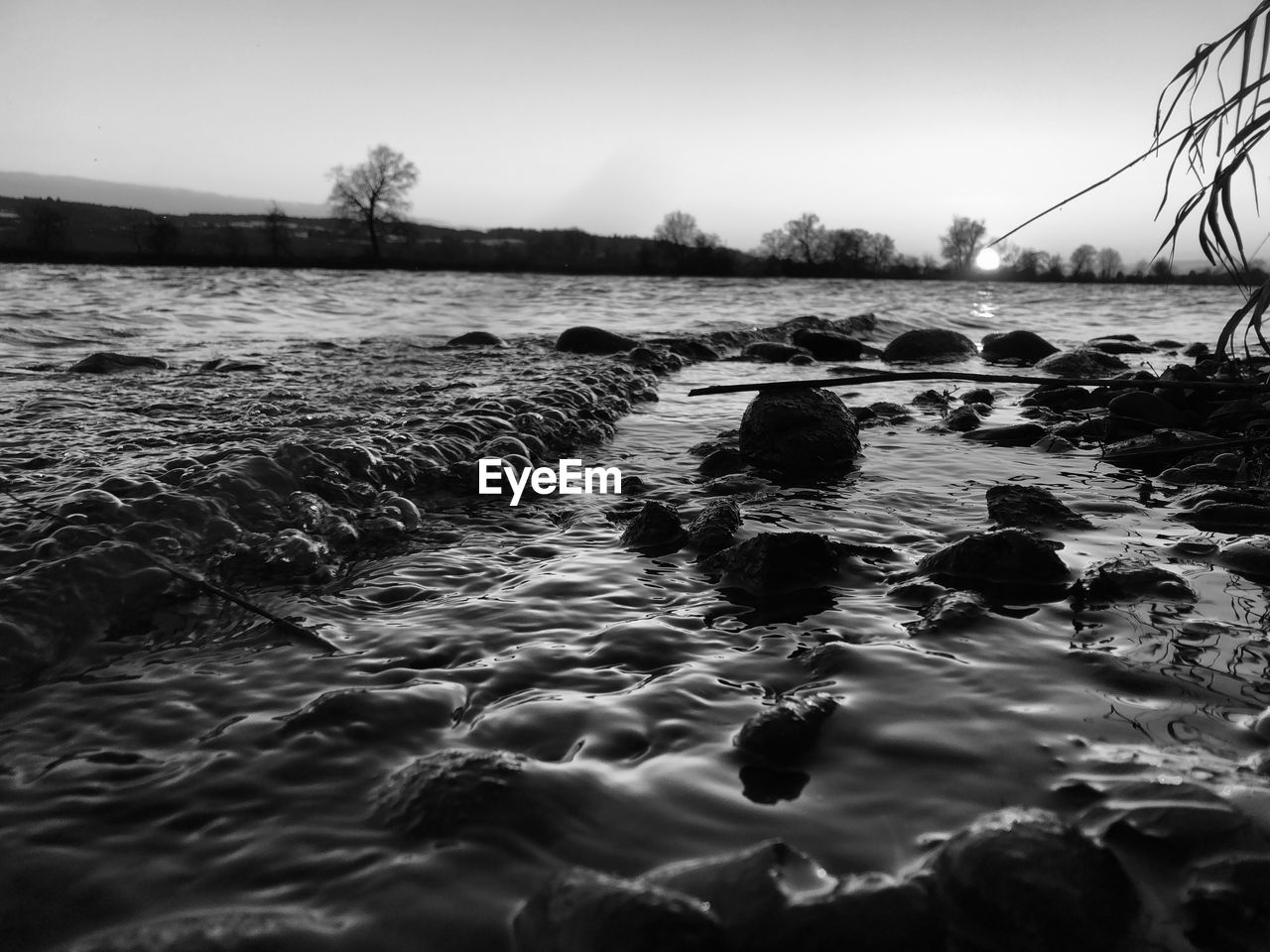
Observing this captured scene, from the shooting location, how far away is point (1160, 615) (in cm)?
222

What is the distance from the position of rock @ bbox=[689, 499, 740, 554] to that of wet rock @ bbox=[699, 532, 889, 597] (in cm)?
21

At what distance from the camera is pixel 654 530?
10.0 feet

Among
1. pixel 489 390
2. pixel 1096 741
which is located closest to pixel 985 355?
pixel 489 390

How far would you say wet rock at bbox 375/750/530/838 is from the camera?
1.39 meters

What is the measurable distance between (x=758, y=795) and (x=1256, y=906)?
0.76 meters

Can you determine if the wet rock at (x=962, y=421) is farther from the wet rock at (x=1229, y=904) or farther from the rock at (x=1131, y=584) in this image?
the wet rock at (x=1229, y=904)

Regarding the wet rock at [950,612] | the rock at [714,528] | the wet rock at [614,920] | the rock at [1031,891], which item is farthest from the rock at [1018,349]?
the wet rock at [614,920]

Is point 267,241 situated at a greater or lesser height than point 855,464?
greater

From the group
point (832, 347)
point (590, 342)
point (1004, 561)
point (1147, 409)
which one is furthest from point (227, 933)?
point (832, 347)

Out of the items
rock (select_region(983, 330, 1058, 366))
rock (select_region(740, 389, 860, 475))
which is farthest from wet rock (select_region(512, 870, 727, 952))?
rock (select_region(983, 330, 1058, 366))

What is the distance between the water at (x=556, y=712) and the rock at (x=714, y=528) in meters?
0.09

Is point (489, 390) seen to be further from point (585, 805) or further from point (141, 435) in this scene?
point (585, 805)

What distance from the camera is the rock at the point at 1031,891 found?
3.64 feet

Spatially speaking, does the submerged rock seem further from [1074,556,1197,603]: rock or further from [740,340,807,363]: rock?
[740,340,807,363]: rock
